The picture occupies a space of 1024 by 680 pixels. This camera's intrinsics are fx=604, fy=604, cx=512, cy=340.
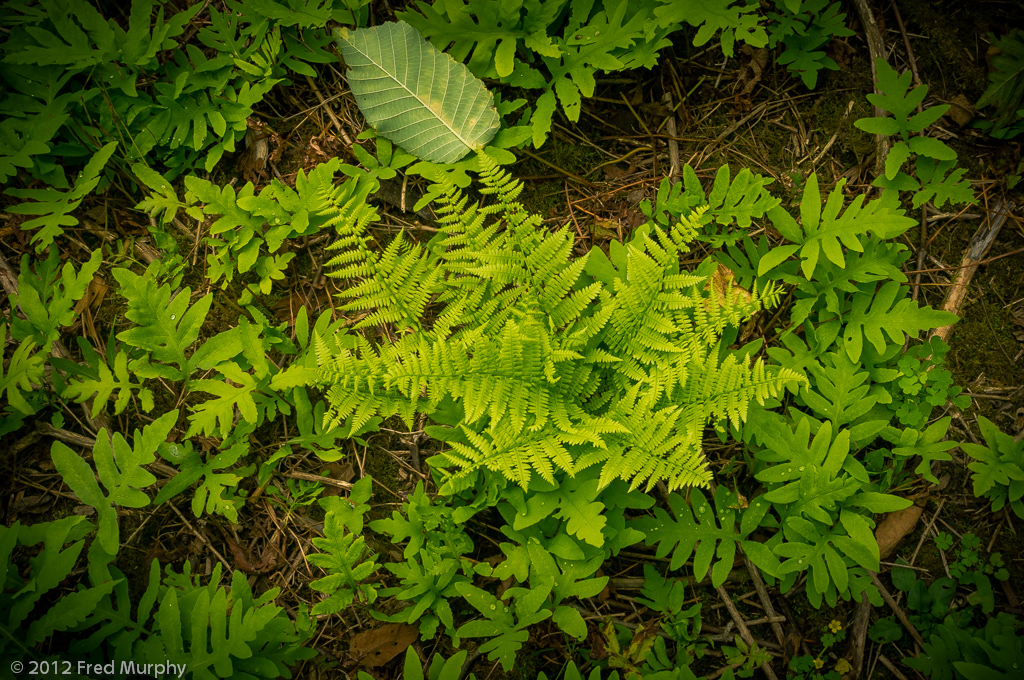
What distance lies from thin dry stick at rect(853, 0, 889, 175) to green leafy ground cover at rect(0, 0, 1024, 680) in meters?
0.07

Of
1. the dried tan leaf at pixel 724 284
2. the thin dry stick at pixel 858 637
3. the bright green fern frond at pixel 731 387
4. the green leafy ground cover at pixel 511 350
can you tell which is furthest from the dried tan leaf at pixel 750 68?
the thin dry stick at pixel 858 637

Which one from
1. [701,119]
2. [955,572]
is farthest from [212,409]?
[955,572]

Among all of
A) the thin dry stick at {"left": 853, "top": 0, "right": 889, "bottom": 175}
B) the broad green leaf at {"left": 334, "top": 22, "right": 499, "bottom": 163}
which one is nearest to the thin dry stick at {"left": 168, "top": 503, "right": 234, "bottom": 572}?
the broad green leaf at {"left": 334, "top": 22, "right": 499, "bottom": 163}

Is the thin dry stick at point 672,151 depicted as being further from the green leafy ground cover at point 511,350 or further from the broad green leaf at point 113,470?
the broad green leaf at point 113,470

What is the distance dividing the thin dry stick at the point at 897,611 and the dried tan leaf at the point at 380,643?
2586mm

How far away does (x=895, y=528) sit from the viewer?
3393 millimetres

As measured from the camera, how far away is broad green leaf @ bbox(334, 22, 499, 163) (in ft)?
11.0

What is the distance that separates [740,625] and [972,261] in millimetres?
2507

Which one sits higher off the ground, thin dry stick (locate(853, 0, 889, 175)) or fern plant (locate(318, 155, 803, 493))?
thin dry stick (locate(853, 0, 889, 175))

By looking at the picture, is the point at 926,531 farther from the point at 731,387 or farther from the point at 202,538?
the point at 202,538

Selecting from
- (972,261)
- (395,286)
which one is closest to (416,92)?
(395,286)

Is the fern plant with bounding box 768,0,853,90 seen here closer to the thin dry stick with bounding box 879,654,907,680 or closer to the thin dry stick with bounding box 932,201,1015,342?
the thin dry stick with bounding box 932,201,1015,342

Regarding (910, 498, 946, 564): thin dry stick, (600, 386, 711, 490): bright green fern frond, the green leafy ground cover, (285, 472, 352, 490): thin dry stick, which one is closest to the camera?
(600, 386, 711, 490): bright green fern frond

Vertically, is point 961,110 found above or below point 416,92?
above
